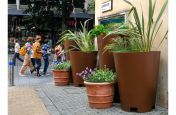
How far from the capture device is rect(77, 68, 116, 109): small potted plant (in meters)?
7.66

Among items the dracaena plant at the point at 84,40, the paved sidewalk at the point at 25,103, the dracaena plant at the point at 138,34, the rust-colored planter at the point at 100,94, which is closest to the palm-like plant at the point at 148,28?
the dracaena plant at the point at 138,34

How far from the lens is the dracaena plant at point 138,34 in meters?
7.32

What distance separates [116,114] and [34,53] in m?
8.34

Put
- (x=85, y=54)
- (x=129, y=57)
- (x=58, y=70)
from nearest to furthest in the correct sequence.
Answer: (x=129, y=57)
(x=85, y=54)
(x=58, y=70)

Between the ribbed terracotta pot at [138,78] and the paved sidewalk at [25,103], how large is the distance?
5.73ft

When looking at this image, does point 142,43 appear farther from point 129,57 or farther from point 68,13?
point 68,13

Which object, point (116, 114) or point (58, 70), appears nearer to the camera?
point (116, 114)

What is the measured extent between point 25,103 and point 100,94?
2148 mm

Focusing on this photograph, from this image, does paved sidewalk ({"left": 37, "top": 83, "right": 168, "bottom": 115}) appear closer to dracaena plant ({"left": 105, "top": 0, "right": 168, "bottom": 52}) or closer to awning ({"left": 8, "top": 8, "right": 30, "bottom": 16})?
dracaena plant ({"left": 105, "top": 0, "right": 168, "bottom": 52})

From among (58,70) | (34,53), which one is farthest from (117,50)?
(34,53)

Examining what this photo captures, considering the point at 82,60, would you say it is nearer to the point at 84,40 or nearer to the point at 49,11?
the point at 84,40

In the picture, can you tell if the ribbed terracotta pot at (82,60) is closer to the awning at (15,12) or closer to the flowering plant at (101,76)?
the flowering plant at (101,76)

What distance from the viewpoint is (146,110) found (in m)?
7.39

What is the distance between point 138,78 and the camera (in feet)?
23.5
